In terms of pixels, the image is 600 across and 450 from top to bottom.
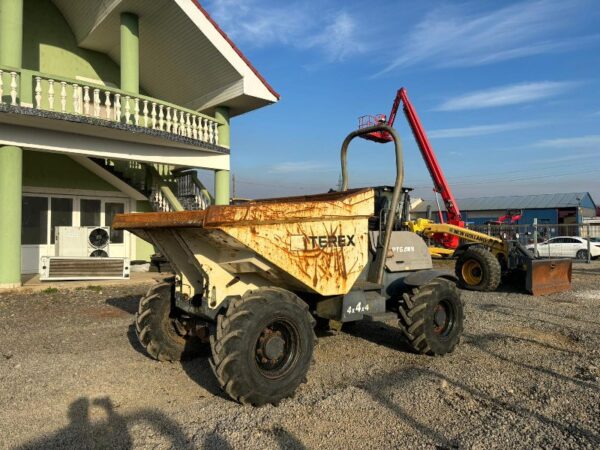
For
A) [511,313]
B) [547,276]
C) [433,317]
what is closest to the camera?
[433,317]

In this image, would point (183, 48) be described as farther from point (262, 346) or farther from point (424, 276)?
point (262, 346)

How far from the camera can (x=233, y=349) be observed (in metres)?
3.67

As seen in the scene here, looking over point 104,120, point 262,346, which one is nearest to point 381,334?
point 262,346

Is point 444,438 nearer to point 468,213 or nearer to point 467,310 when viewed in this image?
point 467,310

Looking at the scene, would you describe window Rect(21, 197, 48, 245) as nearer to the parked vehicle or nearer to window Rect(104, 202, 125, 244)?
window Rect(104, 202, 125, 244)

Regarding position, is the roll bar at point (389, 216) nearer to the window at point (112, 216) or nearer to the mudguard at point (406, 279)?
the mudguard at point (406, 279)

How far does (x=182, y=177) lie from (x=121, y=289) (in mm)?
5907

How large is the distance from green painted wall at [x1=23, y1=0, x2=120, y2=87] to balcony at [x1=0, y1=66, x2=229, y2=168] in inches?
60.7

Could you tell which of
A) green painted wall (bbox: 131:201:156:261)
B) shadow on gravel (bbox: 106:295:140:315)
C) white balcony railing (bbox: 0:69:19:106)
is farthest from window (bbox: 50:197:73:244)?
shadow on gravel (bbox: 106:295:140:315)

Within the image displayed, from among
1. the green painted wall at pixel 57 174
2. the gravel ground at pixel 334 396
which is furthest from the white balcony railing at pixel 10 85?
the gravel ground at pixel 334 396

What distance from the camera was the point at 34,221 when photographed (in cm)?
1283

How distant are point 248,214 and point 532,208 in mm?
57500

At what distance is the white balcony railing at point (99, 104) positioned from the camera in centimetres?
992

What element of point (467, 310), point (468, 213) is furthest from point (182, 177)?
point (468, 213)
